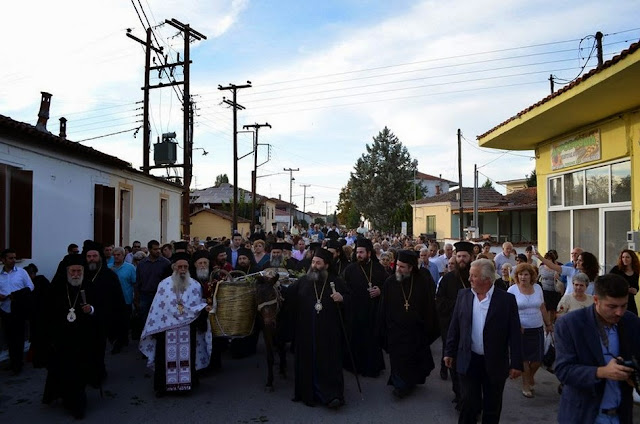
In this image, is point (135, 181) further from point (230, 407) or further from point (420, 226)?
point (420, 226)

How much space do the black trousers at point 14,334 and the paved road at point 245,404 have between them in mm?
177

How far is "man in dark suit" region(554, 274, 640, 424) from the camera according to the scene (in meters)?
3.06

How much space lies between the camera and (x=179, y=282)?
22.1 ft

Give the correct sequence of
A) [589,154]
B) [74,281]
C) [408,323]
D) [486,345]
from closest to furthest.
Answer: [486,345], [74,281], [408,323], [589,154]

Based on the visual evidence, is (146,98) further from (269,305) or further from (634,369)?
(634,369)

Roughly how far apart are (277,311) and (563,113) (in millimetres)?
6859

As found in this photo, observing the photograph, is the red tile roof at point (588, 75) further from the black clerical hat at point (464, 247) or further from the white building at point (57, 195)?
the white building at point (57, 195)

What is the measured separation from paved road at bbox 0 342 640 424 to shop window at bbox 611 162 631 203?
14.4 ft

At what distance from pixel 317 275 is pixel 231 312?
3.60ft

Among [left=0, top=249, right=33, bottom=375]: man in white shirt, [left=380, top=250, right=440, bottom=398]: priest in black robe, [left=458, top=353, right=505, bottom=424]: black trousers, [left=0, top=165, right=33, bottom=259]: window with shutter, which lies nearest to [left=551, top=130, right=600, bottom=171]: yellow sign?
[left=380, top=250, right=440, bottom=398]: priest in black robe

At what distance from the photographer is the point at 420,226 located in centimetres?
4697

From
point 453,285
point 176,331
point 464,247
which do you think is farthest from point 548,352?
point 176,331

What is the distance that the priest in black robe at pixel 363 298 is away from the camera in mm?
7598

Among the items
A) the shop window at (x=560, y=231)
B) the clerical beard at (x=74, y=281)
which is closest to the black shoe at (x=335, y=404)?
the clerical beard at (x=74, y=281)
